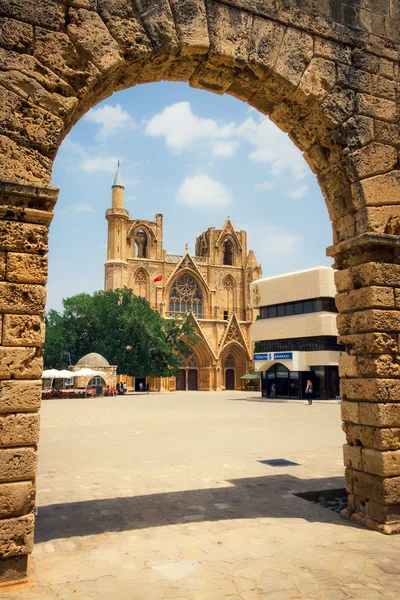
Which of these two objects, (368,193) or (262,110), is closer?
(368,193)

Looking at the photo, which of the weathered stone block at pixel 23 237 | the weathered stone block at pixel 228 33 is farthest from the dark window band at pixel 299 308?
the weathered stone block at pixel 23 237

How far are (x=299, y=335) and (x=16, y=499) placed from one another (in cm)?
2856

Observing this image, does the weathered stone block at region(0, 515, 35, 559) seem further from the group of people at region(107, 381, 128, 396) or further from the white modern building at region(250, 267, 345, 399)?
the group of people at region(107, 381, 128, 396)

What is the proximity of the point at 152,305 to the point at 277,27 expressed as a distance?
150 ft

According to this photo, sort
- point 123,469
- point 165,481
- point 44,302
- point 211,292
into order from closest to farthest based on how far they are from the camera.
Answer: point 44,302, point 165,481, point 123,469, point 211,292

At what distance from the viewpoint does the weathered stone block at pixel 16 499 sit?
396cm

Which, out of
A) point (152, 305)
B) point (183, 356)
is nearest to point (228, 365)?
point (183, 356)

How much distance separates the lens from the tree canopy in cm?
3991

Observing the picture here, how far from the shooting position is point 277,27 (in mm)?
5684

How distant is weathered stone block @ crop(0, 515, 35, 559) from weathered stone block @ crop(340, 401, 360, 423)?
12.4 ft

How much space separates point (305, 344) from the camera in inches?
1233

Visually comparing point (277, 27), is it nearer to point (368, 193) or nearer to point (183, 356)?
point (368, 193)

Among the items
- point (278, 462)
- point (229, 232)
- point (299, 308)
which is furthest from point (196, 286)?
point (278, 462)

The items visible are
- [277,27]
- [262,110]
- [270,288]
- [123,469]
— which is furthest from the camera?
[270,288]
